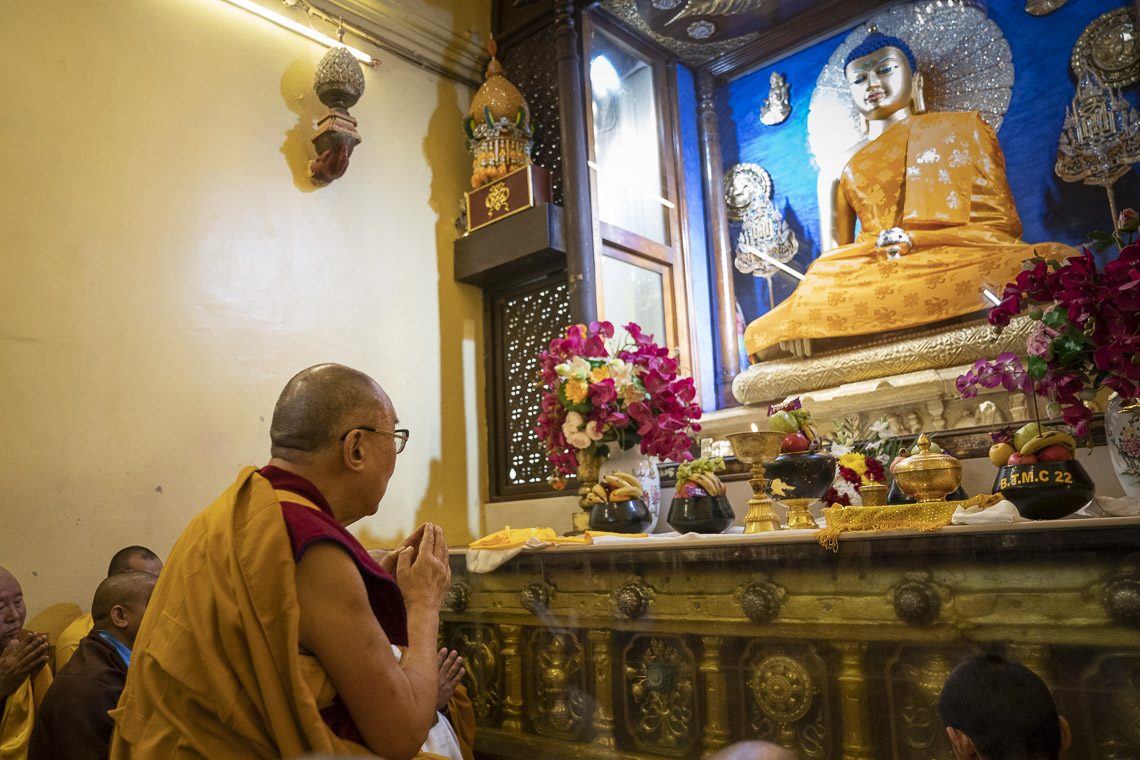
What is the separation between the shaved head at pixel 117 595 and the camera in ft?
8.43

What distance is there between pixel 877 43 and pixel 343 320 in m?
3.31

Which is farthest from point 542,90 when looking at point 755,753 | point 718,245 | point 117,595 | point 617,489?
point 755,753

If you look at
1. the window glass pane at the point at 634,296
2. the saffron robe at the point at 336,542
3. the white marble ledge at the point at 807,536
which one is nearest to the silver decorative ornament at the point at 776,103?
the window glass pane at the point at 634,296

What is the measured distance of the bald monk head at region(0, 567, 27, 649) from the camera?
2.74 m

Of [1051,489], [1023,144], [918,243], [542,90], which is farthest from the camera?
[542,90]

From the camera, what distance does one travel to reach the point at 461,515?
4582 mm

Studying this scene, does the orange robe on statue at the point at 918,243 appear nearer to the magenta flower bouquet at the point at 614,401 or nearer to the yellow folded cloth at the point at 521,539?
the magenta flower bouquet at the point at 614,401

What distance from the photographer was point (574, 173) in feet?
14.5

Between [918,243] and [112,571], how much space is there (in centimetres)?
382

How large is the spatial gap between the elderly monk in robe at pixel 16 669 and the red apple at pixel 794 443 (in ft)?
A: 8.58

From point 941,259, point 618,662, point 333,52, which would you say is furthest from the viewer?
point 333,52

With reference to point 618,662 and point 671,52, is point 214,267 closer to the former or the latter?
point 618,662

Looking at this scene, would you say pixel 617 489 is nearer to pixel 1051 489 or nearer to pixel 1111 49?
pixel 1051 489

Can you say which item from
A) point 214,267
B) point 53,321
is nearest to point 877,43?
point 214,267
